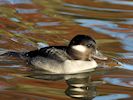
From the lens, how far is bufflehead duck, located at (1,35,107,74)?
9945 mm

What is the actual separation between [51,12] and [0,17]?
1.35 metres

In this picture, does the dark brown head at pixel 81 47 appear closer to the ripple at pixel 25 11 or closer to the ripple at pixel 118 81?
the ripple at pixel 118 81

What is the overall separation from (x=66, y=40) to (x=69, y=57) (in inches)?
81.2

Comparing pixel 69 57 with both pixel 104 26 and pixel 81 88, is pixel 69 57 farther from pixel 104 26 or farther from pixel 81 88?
pixel 104 26

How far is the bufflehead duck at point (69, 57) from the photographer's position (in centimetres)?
995

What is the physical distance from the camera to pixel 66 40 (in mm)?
12125

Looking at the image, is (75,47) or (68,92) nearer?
(68,92)

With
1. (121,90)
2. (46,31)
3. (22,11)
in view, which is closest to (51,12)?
(22,11)

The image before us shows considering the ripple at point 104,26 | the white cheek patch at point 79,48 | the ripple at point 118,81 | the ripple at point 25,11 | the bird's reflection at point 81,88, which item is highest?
the white cheek patch at point 79,48

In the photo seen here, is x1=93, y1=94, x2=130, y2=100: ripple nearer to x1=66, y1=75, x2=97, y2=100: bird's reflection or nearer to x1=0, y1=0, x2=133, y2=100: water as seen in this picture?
x1=0, y1=0, x2=133, y2=100: water

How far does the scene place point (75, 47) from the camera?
33.2 feet

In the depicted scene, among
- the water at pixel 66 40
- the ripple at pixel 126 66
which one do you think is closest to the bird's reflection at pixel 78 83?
the water at pixel 66 40

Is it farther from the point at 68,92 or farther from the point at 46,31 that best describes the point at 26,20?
the point at 68,92

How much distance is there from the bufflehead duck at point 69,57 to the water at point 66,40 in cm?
12
